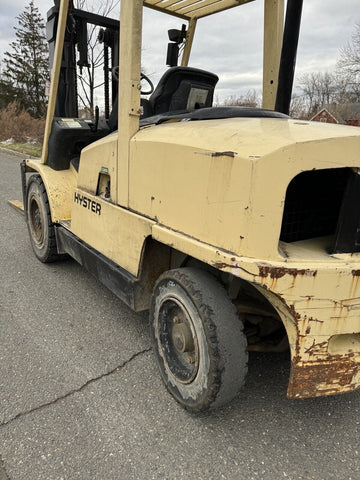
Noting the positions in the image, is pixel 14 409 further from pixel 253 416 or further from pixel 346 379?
pixel 346 379

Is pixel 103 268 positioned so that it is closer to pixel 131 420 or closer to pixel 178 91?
pixel 131 420

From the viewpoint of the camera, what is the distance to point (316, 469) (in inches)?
75.0

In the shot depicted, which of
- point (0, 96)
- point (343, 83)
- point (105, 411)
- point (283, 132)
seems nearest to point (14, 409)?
point (105, 411)

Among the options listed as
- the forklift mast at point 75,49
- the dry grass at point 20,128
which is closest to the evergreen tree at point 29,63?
the dry grass at point 20,128

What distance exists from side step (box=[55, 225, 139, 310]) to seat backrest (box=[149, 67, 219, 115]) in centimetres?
134

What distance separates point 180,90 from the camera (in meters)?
3.25

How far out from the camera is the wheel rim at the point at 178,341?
219 cm

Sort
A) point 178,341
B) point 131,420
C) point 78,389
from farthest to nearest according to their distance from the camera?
point 78,389
point 178,341
point 131,420

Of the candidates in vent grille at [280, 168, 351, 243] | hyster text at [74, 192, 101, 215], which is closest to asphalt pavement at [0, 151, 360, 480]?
hyster text at [74, 192, 101, 215]

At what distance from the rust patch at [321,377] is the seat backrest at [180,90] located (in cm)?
238

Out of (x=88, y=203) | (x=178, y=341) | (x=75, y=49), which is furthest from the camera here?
(x=75, y=49)

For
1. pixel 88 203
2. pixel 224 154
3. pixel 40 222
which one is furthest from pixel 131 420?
pixel 40 222

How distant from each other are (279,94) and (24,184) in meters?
3.19

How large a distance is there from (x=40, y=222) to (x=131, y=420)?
9.57 ft
